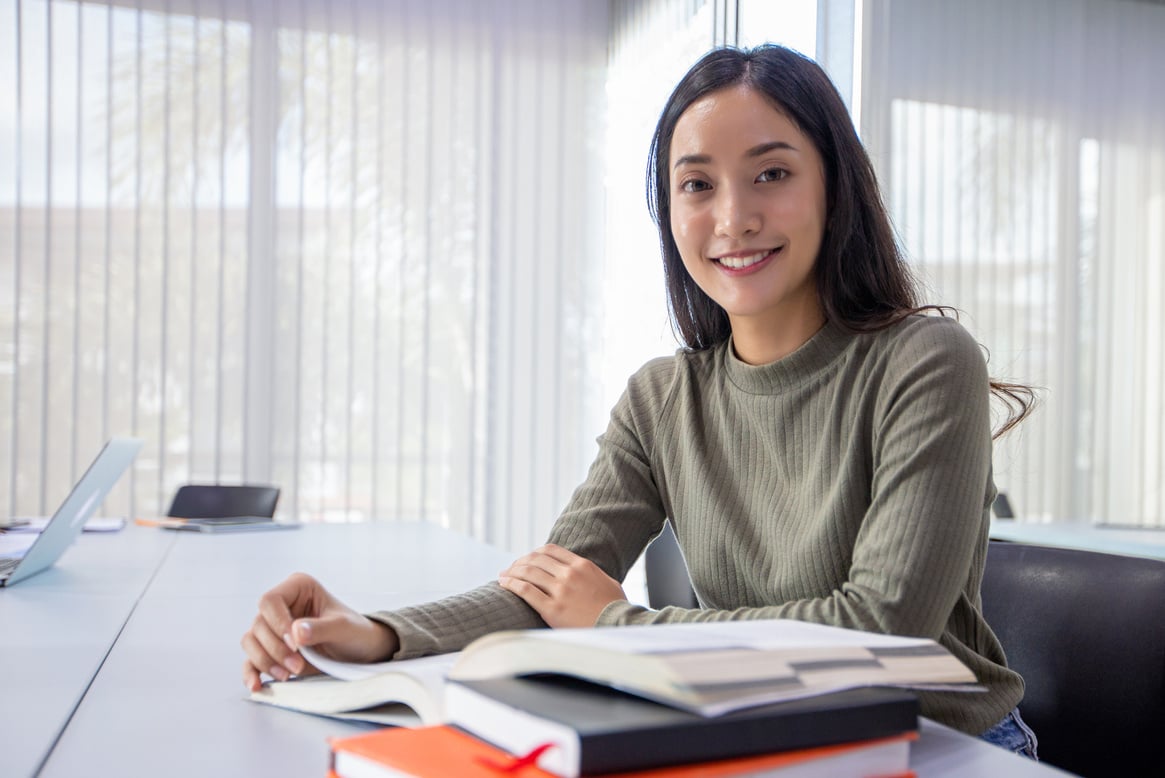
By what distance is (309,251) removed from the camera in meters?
4.78

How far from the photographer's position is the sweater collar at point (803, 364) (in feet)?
4.37

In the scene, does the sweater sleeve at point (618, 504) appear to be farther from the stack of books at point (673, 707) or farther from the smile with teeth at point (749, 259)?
the stack of books at point (673, 707)

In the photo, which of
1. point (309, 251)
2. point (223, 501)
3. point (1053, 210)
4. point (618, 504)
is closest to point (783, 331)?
point (618, 504)

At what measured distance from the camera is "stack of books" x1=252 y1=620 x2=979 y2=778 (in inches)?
22.5

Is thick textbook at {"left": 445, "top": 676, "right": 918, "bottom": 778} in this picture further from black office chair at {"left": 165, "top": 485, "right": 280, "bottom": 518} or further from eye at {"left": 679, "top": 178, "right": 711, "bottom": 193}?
black office chair at {"left": 165, "top": 485, "right": 280, "bottom": 518}

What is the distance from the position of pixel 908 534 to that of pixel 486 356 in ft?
13.1

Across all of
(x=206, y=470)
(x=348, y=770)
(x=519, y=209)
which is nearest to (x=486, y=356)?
(x=519, y=209)

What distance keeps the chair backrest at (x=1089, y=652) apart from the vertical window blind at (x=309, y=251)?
3.74 meters

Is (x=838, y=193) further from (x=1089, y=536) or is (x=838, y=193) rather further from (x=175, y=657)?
(x=1089, y=536)

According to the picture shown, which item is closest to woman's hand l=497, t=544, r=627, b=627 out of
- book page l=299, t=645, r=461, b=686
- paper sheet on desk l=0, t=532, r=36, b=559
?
book page l=299, t=645, r=461, b=686

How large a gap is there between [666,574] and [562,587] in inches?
43.6

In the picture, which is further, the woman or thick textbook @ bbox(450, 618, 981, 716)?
the woman

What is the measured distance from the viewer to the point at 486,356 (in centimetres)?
499

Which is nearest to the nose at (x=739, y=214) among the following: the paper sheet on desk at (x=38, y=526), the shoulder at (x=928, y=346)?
the shoulder at (x=928, y=346)
